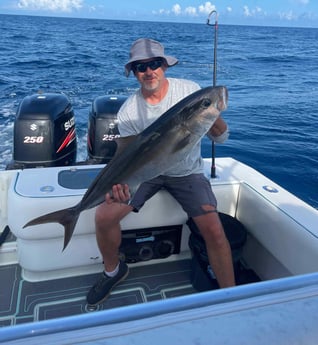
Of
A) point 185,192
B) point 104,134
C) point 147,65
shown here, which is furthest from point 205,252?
point 104,134

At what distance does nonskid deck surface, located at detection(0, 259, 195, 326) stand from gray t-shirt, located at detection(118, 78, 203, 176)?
90cm

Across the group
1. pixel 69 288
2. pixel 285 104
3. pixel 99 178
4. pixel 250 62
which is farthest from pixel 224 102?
pixel 250 62

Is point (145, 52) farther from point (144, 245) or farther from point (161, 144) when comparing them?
point (144, 245)

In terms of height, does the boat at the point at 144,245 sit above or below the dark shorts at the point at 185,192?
below

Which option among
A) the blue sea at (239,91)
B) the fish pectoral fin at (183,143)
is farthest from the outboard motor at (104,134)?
the fish pectoral fin at (183,143)

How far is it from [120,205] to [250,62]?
762 inches

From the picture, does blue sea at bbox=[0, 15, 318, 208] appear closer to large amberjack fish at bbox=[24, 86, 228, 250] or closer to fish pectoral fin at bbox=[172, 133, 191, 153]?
large amberjack fish at bbox=[24, 86, 228, 250]

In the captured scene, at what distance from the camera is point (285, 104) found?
11.2m

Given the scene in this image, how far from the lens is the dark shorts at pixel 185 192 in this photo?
253 centimetres

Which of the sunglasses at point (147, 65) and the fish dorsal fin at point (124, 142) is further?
the sunglasses at point (147, 65)

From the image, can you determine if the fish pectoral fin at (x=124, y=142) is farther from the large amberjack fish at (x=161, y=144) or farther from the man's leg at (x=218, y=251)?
the man's leg at (x=218, y=251)

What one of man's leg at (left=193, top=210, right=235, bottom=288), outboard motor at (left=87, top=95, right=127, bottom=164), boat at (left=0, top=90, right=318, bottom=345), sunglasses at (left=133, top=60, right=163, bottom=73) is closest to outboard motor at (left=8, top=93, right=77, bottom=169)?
outboard motor at (left=87, top=95, right=127, bottom=164)

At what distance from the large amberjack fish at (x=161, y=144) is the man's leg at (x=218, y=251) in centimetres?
64

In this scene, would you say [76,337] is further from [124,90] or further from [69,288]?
[124,90]
